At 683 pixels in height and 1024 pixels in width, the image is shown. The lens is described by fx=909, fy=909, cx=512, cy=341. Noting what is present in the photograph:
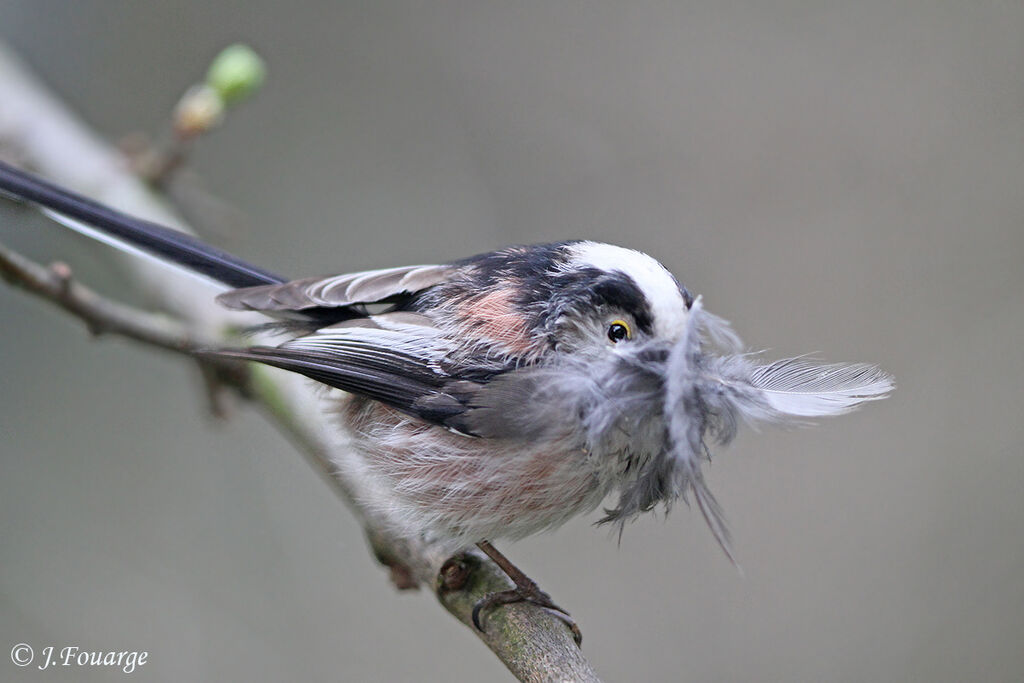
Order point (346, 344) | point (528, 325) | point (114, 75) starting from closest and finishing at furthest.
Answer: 1. point (528, 325)
2. point (346, 344)
3. point (114, 75)

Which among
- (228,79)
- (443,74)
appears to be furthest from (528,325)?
(443,74)

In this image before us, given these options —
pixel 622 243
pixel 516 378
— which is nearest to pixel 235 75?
pixel 516 378

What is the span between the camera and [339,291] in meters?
2.36

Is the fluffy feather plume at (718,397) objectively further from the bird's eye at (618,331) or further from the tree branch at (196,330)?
the tree branch at (196,330)

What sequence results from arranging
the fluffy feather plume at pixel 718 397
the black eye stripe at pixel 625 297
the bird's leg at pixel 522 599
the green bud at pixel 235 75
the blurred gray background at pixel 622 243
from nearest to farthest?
the fluffy feather plume at pixel 718 397, the black eye stripe at pixel 625 297, the bird's leg at pixel 522 599, the green bud at pixel 235 75, the blurred gray background at pixel 622 243

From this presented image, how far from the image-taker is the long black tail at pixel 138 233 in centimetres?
234

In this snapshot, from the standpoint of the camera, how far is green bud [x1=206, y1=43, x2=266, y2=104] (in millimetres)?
2721

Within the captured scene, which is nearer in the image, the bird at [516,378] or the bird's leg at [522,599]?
the bird at [516,378]

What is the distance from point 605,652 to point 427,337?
2251mm

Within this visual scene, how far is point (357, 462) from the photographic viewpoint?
238cm

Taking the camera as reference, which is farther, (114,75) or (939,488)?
(114,75)

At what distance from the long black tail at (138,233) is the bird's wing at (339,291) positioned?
145mm

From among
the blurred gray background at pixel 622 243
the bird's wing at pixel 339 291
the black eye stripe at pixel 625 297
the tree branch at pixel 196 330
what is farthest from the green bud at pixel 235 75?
the black eye stripe at pixel 625 297

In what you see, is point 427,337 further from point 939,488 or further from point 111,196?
point 939,488
